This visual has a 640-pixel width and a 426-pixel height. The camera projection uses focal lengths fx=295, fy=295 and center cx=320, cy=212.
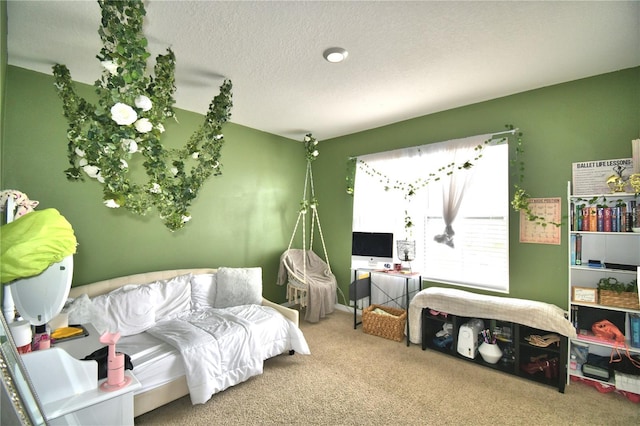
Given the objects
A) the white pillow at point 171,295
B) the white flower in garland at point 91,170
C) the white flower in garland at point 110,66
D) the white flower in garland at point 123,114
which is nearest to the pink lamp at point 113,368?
the white flower in garland at point 123,114

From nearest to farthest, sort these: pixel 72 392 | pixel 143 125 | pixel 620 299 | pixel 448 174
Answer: pixel 72 392
pixel 143 125
pixel 620 299
pixel 448 174

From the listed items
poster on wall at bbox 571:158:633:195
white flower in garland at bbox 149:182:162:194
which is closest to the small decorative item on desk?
poster on wall at bbox 571:158:633:195

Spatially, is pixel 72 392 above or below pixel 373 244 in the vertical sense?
below

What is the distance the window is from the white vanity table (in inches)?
126

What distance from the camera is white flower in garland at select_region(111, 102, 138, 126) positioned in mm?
1626

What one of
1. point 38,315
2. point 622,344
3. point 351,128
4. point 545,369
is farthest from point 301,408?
point 351,128

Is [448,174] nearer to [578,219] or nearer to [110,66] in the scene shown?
[578,219]

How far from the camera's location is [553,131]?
285cm

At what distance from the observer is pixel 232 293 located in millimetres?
3229

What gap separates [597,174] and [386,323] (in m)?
2.48

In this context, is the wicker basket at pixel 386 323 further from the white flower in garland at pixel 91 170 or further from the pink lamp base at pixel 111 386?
the white flower in garland at pixel 91 170

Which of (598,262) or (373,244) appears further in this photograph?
(373,244)

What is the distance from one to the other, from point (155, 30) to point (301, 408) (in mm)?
2917

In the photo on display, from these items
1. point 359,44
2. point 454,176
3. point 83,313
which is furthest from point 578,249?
point 83,313
